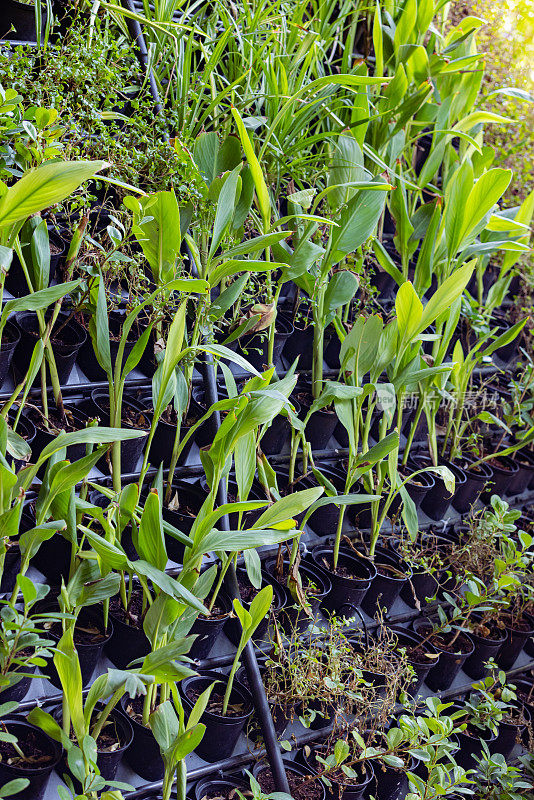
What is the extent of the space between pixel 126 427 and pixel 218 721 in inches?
25.2

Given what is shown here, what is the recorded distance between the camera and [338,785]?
4.65 ft

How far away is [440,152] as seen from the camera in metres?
2.22

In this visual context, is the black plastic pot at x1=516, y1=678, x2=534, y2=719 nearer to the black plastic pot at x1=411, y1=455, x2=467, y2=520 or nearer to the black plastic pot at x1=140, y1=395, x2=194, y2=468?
the black plastic pot at x1=411, y1=455, x2=467, y2=520

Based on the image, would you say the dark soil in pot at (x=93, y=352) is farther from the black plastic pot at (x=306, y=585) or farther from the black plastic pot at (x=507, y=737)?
the black plastic pot at (x=507, y=737)

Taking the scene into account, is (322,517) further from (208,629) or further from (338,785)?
(338,785)

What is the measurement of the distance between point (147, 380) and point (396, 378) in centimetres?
63

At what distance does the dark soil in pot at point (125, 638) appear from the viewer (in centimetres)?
130

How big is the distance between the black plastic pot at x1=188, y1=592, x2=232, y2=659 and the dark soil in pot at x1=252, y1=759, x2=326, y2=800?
9.7 inches

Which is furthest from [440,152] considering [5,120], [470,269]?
[5,120]

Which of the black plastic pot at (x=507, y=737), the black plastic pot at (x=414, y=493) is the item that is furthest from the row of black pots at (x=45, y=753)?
the black plastic pot at (x=507, y=737)

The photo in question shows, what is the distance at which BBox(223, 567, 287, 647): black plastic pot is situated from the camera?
1475mm

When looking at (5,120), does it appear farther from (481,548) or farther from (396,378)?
(481,548)

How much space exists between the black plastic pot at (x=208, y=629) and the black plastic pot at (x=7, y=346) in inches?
25.0

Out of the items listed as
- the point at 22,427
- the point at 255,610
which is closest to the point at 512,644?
the point at 255,610
